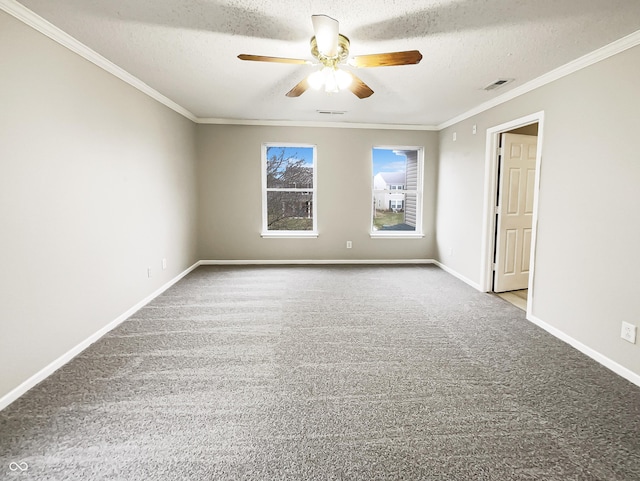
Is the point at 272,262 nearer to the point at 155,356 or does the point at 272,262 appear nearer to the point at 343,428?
the point at 155,356

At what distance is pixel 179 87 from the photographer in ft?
11.4

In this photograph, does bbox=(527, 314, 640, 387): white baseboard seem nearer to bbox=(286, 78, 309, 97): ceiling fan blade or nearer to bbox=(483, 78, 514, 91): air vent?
bbox=(483, 78, 514, 91): air vent

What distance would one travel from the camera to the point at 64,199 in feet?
7.62

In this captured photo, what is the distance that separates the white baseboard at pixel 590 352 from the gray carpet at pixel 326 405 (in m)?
0.06

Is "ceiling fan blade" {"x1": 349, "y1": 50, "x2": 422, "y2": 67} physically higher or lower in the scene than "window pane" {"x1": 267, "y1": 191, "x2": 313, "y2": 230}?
higher

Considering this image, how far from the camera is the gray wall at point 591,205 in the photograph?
2.22 m

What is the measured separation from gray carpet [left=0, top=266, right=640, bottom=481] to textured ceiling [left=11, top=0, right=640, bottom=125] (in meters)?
2.35

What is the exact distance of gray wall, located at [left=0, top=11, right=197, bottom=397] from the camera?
6.26ft

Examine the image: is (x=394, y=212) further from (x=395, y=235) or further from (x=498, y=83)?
(x=498, y=83)

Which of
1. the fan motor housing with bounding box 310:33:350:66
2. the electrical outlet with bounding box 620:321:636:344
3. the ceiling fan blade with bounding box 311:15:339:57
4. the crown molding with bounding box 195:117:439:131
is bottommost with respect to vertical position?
the electrical outlet with bounding box 620:321:636:344

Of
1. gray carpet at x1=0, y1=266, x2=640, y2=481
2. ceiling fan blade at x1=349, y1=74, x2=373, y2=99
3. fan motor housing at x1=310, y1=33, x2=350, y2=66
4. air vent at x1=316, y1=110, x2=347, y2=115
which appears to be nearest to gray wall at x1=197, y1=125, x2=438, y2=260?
air vent at x1=316, y1=110, x2=347, y2=115

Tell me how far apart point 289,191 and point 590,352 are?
4369 millimetres

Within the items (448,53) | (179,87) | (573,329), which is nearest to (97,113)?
(179,87)

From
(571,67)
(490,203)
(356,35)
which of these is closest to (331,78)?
(356,35)
